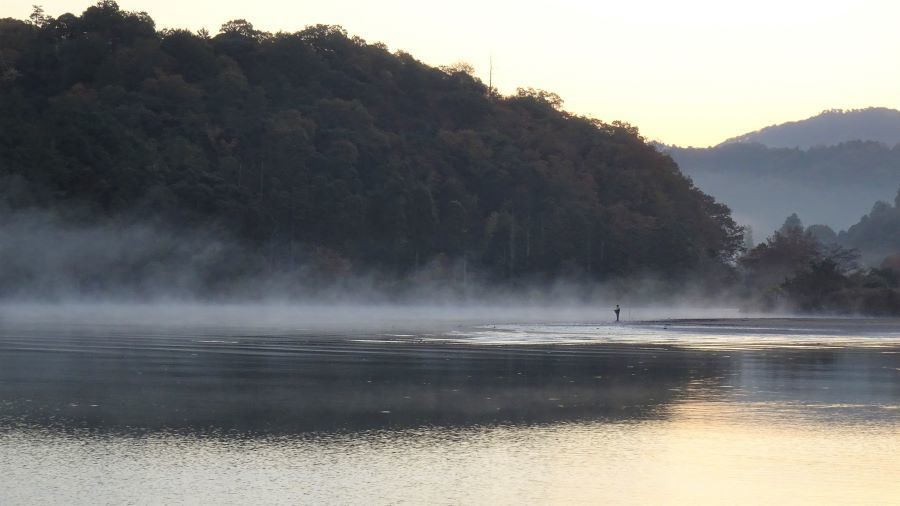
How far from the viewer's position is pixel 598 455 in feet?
58.8

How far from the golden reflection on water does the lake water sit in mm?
51

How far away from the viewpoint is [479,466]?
16859 millimetres

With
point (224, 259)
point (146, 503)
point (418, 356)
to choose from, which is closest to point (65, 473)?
point (146, 503)

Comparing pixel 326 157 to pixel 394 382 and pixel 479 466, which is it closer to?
pixel 394 382

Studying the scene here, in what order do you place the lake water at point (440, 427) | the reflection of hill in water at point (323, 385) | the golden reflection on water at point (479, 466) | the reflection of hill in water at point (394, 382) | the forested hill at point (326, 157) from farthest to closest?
the forested hill at point (326, 157) < the reflection of hill in water at point (394, 382) < the reflection of hill in water at point (323, 385) < the lake water at point (440, 427) < the golden reflection on water at point (479, 466)

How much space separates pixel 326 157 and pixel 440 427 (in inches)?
5003

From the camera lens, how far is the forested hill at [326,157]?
130875 mm

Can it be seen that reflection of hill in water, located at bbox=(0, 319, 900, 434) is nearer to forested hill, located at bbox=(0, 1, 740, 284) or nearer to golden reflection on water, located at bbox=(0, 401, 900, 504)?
golden reflection on water, located at bbox=(0, 401, 900, 504)

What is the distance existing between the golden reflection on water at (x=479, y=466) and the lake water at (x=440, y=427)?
5 cm

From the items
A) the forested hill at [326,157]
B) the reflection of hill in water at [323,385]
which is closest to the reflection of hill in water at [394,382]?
the reflection of hill in water at [323,385]

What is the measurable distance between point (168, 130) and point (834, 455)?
136m

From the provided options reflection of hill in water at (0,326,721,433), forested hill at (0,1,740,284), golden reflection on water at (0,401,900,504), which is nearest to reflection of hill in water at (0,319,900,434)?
reflection of hill in water at (0,326,721,433)

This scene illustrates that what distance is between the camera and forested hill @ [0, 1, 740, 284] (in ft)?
429

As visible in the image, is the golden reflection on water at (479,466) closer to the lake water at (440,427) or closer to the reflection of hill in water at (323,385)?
the lake water at (440,427)
